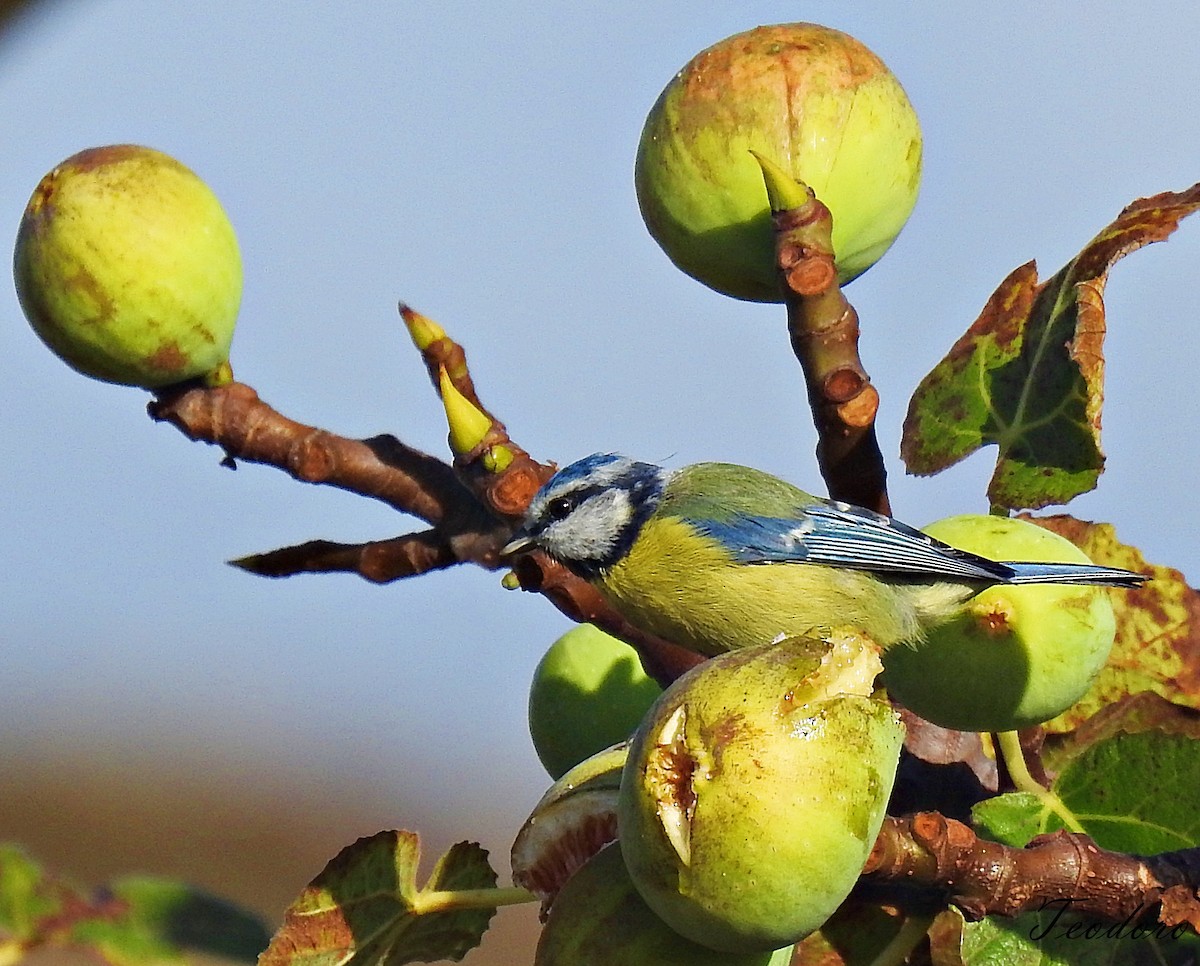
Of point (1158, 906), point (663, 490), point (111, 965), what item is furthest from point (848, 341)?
point (663, 490)

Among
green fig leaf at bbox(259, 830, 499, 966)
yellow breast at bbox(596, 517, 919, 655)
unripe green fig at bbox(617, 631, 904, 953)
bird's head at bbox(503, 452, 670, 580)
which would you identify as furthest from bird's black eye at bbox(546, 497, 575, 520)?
unripe green fig at bbox(617, 631, 904, 953)

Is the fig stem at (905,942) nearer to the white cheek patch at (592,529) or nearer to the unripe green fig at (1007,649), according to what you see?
the unripe green fig at (1007,649)

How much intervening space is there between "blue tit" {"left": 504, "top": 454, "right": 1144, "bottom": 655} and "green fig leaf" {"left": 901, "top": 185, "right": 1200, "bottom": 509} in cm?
19

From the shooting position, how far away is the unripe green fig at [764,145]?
2.07m

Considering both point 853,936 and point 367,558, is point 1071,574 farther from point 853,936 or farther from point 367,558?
point 367,558

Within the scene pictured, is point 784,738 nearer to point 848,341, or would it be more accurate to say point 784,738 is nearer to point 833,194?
point 848,341

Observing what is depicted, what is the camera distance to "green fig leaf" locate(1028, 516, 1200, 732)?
2.24 m

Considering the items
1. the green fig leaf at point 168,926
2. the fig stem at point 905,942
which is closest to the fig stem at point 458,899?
the green fig leaf at point 168,926

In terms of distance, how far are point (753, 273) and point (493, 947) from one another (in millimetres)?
11033

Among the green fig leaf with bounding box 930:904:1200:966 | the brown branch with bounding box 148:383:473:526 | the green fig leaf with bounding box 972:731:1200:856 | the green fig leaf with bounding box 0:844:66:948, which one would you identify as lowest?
the green fig leaf with bounding box 930:904:1200:966

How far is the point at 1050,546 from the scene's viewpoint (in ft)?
6.66

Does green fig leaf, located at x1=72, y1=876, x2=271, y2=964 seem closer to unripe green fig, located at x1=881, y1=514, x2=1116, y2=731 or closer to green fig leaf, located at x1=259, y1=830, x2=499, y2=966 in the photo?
green fig leaf, located at x1=259, y1=830, x2=499, y2=966

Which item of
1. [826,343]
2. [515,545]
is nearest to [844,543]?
[515,545]

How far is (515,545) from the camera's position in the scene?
88.7 inches
